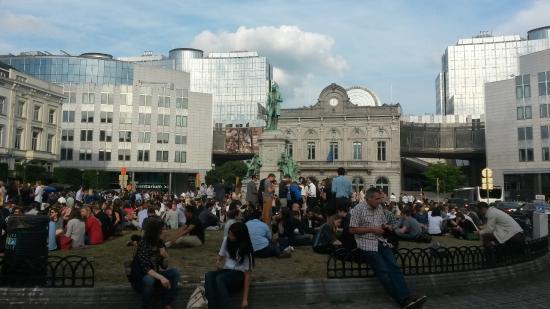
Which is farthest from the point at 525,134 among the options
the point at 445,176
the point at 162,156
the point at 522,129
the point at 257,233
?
the point at 257,233

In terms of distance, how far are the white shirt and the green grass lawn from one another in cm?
422

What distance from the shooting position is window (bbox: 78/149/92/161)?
76.2 meters

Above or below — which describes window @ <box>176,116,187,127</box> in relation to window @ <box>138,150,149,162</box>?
above

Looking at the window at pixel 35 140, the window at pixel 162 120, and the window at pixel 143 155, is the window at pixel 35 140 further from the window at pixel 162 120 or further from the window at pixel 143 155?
the window at pixel 162 120

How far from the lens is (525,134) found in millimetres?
68688

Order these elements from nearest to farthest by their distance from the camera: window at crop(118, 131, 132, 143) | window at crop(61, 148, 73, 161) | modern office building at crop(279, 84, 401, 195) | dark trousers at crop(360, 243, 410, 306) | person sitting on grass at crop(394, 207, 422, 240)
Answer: dark trousers at crop(360, 243, 410, 306)
person sitting on grass at crop(394, 207, 422, 240)
window at crop(61, 148, 73, 161)
modern office building at crop(279, 84, 401, 195)
window at crop(118, 131, 132, 143)

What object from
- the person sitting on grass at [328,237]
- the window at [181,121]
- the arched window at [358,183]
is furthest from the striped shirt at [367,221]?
the window at [181,121]

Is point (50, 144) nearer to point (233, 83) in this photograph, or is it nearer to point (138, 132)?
point (138, 132)

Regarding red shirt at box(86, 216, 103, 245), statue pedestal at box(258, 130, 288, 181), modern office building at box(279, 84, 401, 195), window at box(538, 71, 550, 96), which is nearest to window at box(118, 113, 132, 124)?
modern office building at box(279, 84, 401, 195)

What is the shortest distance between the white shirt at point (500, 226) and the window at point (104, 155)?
236ft

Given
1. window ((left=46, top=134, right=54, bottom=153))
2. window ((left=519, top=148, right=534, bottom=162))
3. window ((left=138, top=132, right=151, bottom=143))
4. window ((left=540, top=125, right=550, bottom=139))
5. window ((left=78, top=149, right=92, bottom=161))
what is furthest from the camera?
window ((left=138, top=132, right=151, bottom=143))

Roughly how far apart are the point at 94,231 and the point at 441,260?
10.5 metres

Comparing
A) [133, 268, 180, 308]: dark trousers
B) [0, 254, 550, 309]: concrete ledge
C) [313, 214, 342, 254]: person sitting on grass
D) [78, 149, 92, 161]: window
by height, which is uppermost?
[78, 149, 92, 161]: window

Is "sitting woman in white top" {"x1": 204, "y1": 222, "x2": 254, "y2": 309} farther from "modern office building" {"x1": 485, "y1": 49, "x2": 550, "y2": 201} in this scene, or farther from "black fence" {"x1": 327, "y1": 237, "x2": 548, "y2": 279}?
Result: "modern office building" {"x1": 485, "y1": 49, "x2": 550, "y2": 201}
